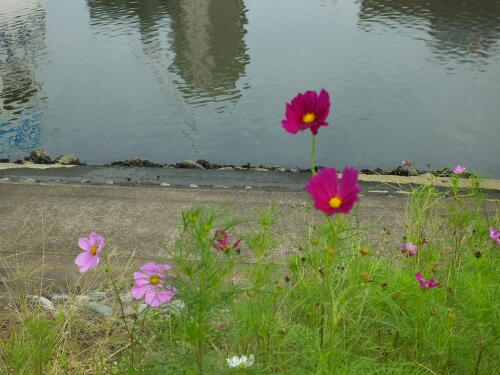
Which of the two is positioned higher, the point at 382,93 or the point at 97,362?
the point at 97,362

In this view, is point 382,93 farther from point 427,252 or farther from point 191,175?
point 427,252

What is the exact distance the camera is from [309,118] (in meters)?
1.49

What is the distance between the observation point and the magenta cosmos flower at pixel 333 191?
48.7 inches

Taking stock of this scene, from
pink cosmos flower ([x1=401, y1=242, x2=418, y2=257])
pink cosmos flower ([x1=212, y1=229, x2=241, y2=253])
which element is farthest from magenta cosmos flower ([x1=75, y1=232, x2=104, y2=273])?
pink cosmos flower ([x1=401, y1=242, x2=418, y2=257])

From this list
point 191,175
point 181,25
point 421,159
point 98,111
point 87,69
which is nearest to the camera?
point 191,175

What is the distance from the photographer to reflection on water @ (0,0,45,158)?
780cm

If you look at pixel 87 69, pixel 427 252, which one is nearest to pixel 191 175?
pixel 427 252

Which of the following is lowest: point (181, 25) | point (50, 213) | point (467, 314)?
Result: point (181, 25)

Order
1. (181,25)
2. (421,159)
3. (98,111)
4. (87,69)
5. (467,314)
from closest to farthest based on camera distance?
1. (467,314)
2. (421,159)
3. (98,111)
4. (87,69)
5. (181,25)

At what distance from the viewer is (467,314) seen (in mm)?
1840

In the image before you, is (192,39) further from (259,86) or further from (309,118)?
(309,118)

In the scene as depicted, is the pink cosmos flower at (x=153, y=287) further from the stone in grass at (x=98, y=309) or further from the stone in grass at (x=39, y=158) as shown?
the stone in grass at (x=39, y=158)

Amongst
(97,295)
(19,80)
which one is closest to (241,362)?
(97,295)

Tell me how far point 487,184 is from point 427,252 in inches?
116
